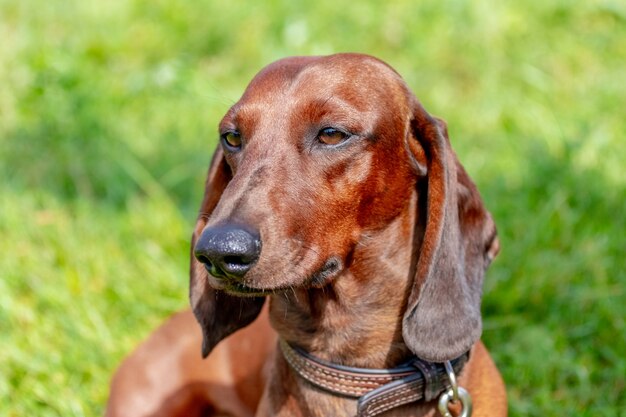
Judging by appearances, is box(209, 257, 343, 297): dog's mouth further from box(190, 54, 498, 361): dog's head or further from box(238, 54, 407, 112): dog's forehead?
box(238, 54, 407, 112): dog's forehead

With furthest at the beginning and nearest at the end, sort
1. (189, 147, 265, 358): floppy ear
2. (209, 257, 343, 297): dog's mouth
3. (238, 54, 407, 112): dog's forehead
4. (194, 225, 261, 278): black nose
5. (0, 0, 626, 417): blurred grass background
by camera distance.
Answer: (0, 0, 626, 417): blurred grass background → (189, 147, 265, 358): floppy ear → (238, 54, 407, 112): dog's forehead → (209, 257, 343, 297): dog's mouth → (194, 225, 261, 278): black nose

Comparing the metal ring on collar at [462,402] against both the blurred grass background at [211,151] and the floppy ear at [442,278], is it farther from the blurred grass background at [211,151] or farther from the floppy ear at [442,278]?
the blurred grass background at [211,151]

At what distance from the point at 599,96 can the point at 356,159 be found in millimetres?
3966

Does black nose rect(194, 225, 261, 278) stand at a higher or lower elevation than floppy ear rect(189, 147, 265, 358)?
higher

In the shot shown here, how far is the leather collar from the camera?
122 inches

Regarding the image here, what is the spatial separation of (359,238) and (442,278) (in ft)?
0.94

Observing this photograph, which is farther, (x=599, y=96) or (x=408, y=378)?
(x=599, y=96)

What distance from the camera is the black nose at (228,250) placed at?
8.61 ft

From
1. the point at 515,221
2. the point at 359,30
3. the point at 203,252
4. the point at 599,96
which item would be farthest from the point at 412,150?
the point at 359,30

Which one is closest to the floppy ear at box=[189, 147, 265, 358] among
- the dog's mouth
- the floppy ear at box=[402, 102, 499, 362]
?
the dog's mouth

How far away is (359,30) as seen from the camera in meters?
7.50

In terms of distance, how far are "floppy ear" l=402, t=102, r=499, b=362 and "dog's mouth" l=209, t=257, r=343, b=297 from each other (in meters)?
0.28

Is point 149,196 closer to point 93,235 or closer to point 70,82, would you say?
point 93,235

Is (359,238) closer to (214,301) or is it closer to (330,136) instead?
(330,136)
